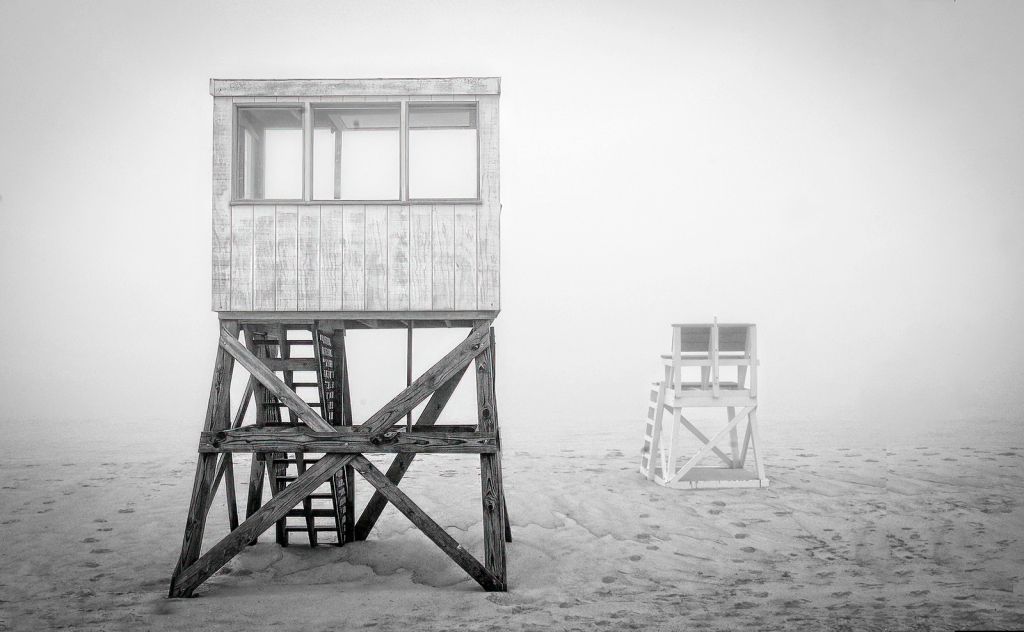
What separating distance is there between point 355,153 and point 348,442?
3.18m

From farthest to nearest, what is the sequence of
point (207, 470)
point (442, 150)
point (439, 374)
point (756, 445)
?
point (756, 445), point (442, 150), point (439, 374), point (207, 470)

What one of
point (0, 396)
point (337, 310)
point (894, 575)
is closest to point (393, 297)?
point (337, 310)

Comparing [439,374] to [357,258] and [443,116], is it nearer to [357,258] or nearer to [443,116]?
[357,258]

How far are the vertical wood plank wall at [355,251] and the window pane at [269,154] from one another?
0.20 meters

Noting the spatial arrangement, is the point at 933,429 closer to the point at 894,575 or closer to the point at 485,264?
the point at 894,575

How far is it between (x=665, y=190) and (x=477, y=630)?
78.1 feet

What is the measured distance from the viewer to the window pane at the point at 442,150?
280 inches

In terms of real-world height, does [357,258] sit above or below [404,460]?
above

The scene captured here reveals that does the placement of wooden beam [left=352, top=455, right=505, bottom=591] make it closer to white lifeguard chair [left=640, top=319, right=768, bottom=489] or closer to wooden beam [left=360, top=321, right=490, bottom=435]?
wooden beam [left=360, top=321, right=490, bottom=435]

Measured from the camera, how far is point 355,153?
804 centimetres

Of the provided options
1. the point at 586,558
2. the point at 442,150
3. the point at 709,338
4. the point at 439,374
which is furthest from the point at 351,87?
the point at 709,338

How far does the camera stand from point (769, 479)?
11.6m

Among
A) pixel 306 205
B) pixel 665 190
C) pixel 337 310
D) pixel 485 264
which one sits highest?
pixel 665 190

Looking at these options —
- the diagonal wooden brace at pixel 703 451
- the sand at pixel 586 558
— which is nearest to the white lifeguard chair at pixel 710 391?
the diagonal wooden brace at pixel 703 451
